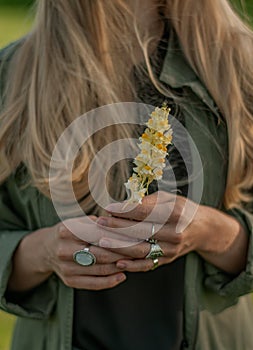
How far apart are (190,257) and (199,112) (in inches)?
14.1

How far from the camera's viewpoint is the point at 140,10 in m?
2.21

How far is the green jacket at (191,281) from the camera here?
2.11 meters

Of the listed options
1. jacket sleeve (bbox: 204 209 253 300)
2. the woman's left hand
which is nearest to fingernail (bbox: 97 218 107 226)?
the woman's left hand

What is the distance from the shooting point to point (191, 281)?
2.10 meters

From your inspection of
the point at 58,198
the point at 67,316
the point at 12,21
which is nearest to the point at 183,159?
the point at 58,198

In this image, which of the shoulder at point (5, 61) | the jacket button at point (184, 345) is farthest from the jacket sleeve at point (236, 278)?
the shoulder at point (5, 61)

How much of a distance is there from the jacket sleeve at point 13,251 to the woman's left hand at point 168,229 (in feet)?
0.96

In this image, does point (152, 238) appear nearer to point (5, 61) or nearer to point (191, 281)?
point (191, 281)

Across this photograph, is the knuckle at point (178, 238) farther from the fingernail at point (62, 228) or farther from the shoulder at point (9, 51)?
the shoulder at point (9, 51)

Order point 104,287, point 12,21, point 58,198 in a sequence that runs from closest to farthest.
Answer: point 104,287 < point 58,198 < point 12,21

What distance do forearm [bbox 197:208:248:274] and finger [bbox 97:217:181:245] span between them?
132 millimetres

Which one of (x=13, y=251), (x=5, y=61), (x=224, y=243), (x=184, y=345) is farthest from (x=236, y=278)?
(x=5, y=61)

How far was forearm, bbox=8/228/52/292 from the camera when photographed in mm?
2088

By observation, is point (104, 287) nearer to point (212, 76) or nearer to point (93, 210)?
point (93, 210)
